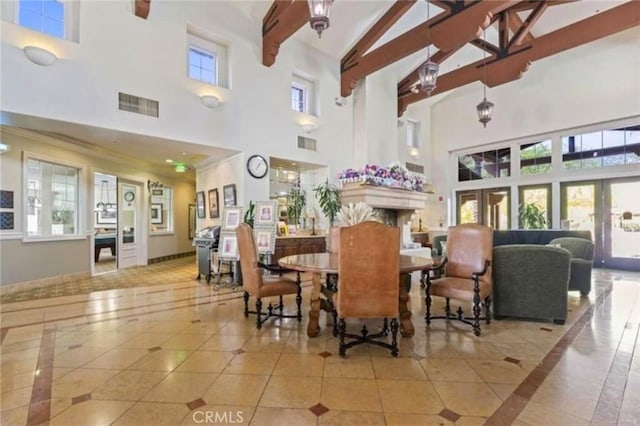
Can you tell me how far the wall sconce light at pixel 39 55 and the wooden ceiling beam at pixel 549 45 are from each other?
24.6 ft

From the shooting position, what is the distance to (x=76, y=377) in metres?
2.29

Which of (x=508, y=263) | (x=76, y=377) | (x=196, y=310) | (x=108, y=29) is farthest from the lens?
(x=108, y=29)

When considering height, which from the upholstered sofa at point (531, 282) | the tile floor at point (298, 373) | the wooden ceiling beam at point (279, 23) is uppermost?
the wooden ceiling beam at point (279, 23)

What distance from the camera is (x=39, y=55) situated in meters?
3.99

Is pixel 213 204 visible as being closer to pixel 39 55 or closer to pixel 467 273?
pixel 39 55

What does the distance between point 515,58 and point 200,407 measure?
7.76 m

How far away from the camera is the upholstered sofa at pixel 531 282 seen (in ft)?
11.3

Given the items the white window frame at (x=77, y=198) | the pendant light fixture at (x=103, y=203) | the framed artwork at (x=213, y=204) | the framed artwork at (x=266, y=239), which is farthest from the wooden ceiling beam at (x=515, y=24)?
the pendant light fixture at (x=103, y=203)

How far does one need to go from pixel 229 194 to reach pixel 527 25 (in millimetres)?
6436

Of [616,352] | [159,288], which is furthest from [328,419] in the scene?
[159,288]

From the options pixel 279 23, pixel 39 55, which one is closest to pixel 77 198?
pixel 39 55

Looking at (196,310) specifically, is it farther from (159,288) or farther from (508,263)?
(508,263)

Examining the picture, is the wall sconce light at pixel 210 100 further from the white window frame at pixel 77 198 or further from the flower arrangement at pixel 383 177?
the white window frame at pixel 77 198

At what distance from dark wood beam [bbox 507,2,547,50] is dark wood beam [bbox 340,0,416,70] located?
225cm
